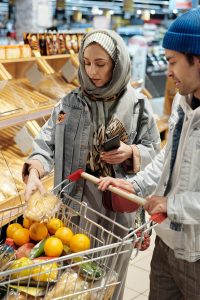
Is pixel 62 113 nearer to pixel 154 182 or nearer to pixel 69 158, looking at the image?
pixel 69 158

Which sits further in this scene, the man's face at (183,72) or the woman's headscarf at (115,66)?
the woman's headscarf at (115,66)

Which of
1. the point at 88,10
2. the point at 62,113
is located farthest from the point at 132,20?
A: the point at 62,113

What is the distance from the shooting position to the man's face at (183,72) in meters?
1.67

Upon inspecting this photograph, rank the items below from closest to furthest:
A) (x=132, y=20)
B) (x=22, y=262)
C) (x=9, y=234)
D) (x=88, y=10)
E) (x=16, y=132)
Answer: (x=22, y=262)
(x=9, y=234)
(x=16, y=132)
(x=88, y=10)
(x=132, y=20)

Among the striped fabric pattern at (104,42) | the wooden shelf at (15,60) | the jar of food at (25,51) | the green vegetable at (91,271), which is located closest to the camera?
the green vegetable at (91,271)

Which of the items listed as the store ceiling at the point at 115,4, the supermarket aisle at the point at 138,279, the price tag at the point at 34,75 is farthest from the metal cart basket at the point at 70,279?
the store ceiling at the point at 115,4

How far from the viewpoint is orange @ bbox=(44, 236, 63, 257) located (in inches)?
67.9

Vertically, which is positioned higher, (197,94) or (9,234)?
(197,94)

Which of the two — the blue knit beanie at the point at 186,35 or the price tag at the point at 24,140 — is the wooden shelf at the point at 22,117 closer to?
the price tag at the point at 24,140

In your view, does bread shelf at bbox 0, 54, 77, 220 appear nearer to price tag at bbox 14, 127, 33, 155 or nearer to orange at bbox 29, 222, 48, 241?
price tag at bbox 14, 127, 33, 155

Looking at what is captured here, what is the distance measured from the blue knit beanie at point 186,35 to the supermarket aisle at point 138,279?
217 cm

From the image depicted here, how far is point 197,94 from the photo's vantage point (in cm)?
175

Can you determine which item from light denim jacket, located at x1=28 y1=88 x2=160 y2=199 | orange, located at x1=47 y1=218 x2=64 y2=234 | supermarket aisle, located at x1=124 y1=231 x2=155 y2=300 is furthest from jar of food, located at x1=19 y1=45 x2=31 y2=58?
orange, located at x1=47 y1=218 x2=64 y2=234

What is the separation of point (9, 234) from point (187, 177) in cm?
78
